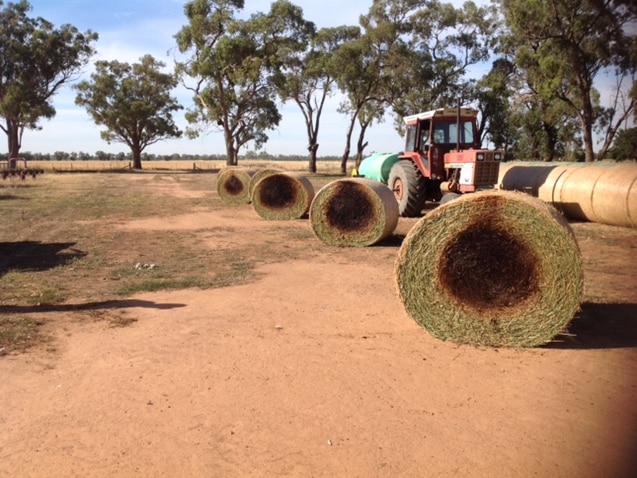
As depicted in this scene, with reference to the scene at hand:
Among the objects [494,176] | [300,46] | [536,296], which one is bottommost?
[536,296]

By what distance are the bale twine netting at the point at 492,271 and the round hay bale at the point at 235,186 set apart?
14.7 metres

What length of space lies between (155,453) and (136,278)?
4871mm

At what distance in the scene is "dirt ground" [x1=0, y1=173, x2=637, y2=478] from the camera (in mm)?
3250

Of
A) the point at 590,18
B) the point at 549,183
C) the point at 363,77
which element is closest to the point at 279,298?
the point at 549,183

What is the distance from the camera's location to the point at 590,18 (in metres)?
20.0

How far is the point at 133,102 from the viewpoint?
181 feet

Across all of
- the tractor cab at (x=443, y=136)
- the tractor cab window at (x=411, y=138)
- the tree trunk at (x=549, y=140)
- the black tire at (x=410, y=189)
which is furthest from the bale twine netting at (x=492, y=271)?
the tree trunk at (x=549, y=140)

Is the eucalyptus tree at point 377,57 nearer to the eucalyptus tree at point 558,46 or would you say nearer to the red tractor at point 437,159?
the eucalyptus tree at point 558,46

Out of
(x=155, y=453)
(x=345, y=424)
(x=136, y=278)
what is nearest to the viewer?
(x=155, y=453)

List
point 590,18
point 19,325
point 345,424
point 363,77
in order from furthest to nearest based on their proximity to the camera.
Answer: point 363,77 → point 590,18 → point 19,325 → point 345,424

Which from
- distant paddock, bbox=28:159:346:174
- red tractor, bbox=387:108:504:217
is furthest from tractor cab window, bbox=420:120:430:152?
distant paddock, bbox=28:159:346:174

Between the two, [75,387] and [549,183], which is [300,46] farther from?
[75,387]

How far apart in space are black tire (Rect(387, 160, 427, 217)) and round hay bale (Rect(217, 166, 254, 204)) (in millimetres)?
7005

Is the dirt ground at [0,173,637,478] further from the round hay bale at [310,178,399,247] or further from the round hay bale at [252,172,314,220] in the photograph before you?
the round hay bale at [252,172,314,220]
